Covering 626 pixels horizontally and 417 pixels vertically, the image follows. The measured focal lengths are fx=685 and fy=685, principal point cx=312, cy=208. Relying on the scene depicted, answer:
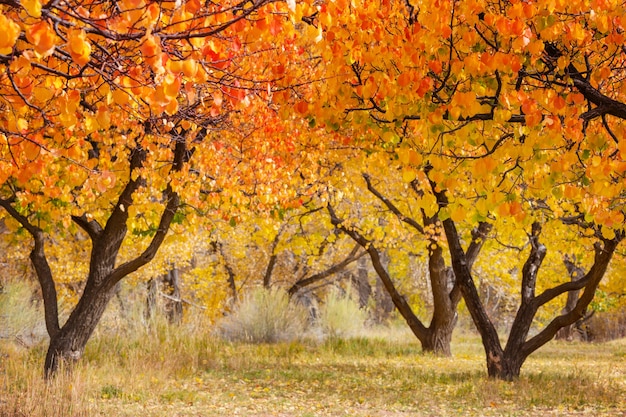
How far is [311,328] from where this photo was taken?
57.4ft

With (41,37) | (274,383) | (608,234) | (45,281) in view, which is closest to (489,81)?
(608,234)

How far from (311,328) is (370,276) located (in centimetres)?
1382

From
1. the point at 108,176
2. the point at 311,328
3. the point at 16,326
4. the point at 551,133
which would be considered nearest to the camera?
the point at 108,176

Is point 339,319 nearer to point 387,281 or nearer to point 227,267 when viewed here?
point 387,281

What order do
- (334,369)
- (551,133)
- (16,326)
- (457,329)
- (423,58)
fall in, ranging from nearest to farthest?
(551,133) → (423,58) → (334,369) → (16,326) → (457,329)

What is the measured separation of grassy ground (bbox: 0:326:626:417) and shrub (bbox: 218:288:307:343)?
3.19 feet

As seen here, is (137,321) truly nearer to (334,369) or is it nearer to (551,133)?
(334,369)

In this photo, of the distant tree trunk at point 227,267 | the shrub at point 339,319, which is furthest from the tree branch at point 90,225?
the distant tree trunk at point 227,267

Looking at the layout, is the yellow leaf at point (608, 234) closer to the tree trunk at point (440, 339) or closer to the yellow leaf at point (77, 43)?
the yellow leaf at point (77, 43)

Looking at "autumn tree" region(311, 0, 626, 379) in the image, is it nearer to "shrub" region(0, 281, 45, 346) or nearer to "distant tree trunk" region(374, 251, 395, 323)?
"shrub" region(0, 281, 45, 346)

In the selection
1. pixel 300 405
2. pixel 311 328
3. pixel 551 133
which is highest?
pixel 551 133

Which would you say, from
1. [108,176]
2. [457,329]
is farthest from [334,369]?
[457,329]

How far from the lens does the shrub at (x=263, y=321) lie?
52.4ft

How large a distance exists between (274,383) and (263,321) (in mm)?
5148
